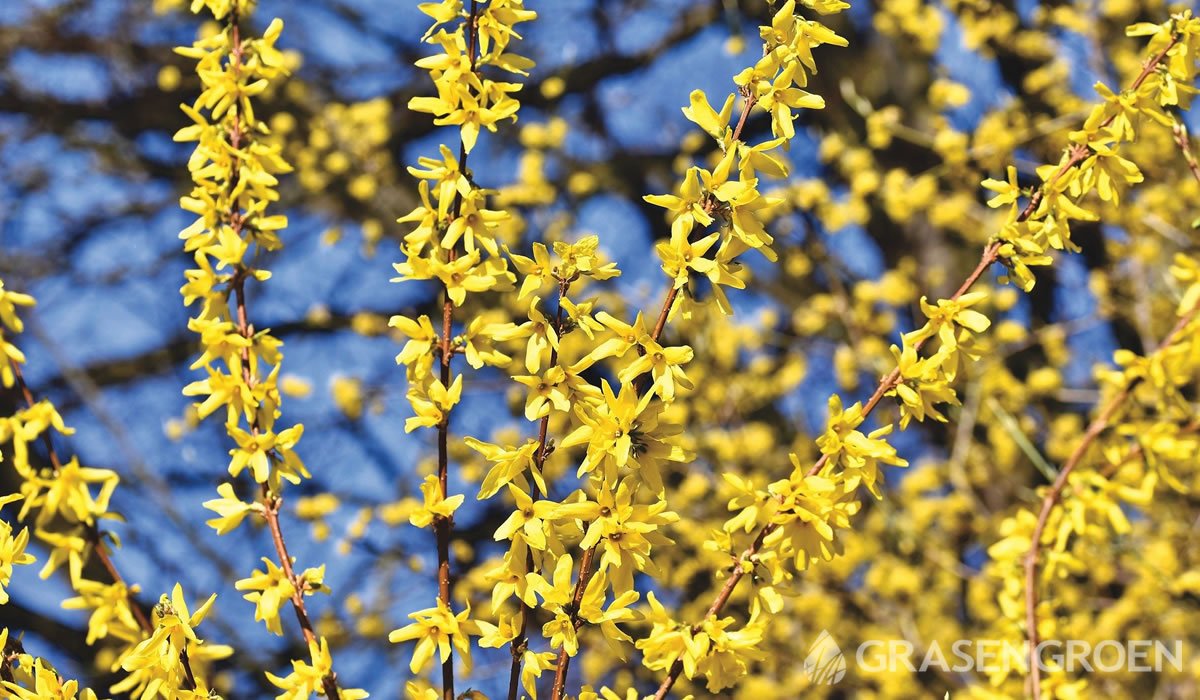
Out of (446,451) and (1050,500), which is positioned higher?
(446,451)

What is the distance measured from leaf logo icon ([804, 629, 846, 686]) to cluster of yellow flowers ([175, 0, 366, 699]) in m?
0.85

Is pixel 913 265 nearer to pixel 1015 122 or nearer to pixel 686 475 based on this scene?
pixel 1015 122

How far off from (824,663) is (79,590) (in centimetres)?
132

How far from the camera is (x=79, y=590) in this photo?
5.82 ft

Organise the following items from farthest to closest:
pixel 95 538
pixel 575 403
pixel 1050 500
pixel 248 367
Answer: pixel 1050 500
pixel 95 538
pixel 248 367
pixel 575 403

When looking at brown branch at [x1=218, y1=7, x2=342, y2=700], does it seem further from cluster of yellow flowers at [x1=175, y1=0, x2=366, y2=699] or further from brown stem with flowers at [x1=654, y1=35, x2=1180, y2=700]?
brown stem with flowers at [x1=654, y1=35, x2=1180, y2=700]

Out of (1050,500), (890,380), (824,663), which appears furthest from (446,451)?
(1050,500)

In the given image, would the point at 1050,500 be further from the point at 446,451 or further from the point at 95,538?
the point at 95,538

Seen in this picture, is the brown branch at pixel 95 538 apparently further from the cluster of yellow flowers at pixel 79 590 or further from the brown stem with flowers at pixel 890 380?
the brown stem with flowers at pixel 890 380

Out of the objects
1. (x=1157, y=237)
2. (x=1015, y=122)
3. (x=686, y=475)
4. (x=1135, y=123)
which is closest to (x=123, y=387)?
(x=686, y=475)

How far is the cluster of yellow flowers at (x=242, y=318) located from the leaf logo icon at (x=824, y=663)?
85cm

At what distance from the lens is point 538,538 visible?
4.60 feet

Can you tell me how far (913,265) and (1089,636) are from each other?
8.31 feet

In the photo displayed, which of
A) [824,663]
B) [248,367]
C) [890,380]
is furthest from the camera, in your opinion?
[824,663]
